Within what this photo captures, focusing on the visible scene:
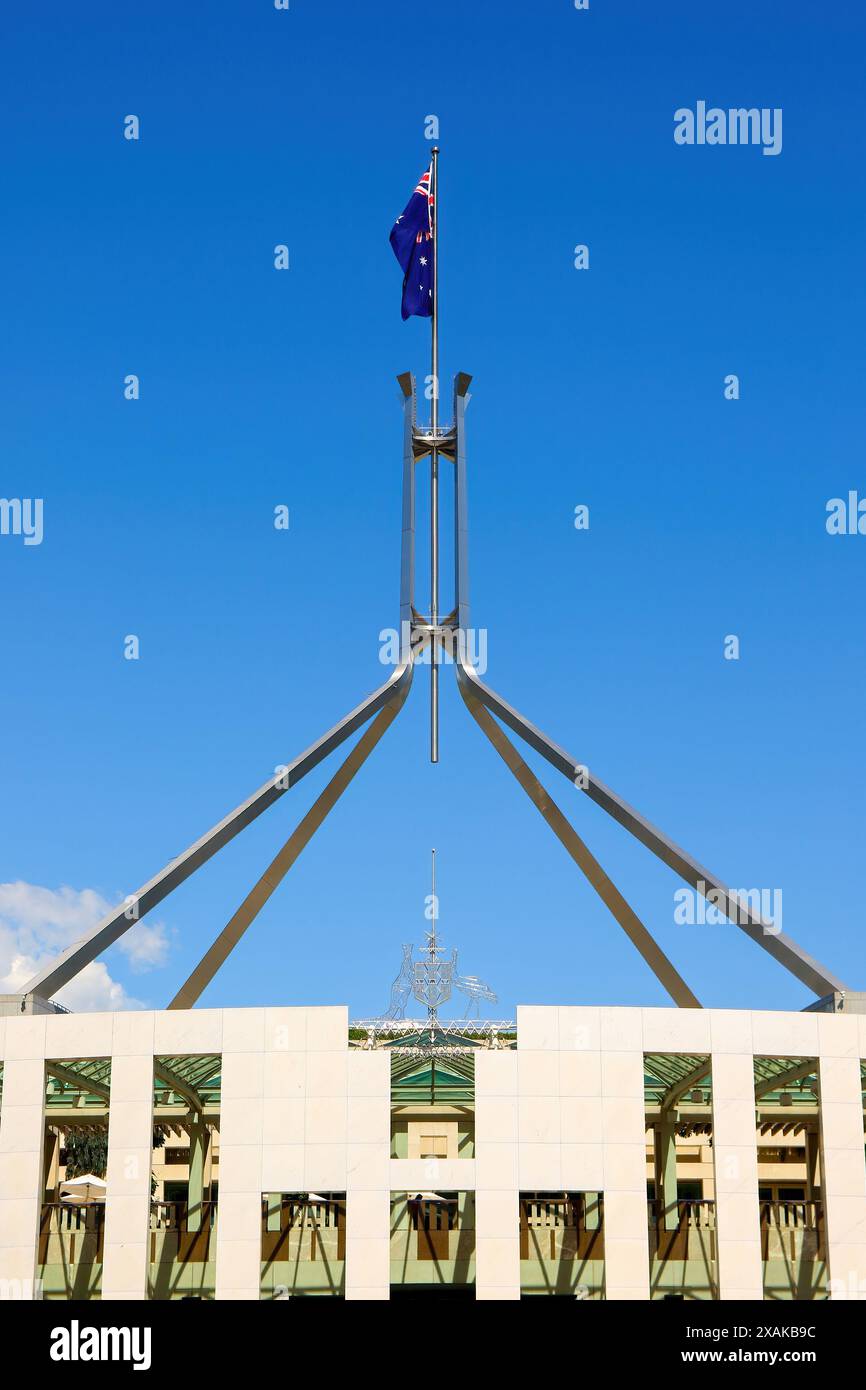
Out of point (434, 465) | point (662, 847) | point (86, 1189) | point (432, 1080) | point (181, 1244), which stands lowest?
point (181, 1244)

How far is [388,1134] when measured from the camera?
23.2m

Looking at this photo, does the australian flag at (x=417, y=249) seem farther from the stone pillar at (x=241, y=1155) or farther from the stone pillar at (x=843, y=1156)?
the stone pillar at (x=843, y=1156)

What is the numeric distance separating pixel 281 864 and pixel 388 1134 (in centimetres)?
987

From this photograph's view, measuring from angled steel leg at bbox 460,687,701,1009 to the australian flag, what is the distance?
8902mm

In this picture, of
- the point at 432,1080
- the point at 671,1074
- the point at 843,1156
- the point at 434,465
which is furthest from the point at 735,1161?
the point at 434,465

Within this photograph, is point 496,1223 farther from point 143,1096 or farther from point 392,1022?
point 392,1022

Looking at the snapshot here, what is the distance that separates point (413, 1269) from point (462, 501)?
16.6 meters

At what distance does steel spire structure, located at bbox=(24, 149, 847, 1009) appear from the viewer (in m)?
27.9

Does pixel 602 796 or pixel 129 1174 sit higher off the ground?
pixel 602 796

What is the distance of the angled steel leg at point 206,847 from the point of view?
26906mm

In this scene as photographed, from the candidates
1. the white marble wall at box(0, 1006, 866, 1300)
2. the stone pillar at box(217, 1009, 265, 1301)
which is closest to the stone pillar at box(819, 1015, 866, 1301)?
the white marble wall at box(0, 1006, 866, 1300)

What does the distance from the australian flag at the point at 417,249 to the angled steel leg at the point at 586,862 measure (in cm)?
890

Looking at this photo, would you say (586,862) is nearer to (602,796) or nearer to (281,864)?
(602,796)

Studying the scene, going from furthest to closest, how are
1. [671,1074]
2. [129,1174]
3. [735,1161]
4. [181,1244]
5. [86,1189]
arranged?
[86,1189] < [671,1074] < [181,1244] < [735,1161] < [129,1174]
